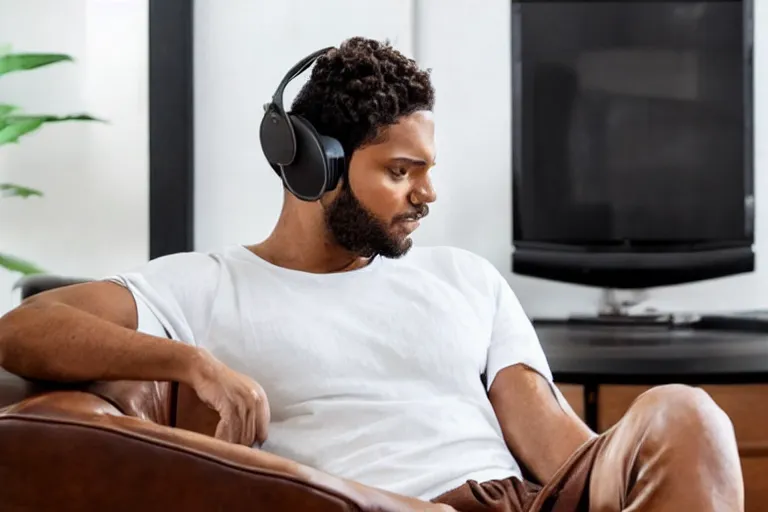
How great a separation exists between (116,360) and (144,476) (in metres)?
0.30

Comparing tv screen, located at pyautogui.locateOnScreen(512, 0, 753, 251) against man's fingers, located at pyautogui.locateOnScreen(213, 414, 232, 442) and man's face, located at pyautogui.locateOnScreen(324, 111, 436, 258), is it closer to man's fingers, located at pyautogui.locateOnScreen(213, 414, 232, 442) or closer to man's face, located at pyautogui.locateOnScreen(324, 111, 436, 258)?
man's face, located at pyautogui.locateOnScreen(324, 111, 436, 258)

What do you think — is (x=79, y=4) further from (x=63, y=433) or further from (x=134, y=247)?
(x=63, y=433)

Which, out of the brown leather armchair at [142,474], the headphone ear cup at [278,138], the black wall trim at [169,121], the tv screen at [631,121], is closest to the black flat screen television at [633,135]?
the tv screen at [631,121]

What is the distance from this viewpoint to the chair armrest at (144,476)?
83 centimetres

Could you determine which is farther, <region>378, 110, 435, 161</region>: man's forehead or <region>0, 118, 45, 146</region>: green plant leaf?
<region>0, 118, 45, 146</region>: green plant leaf

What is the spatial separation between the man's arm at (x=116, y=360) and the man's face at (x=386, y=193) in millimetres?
331

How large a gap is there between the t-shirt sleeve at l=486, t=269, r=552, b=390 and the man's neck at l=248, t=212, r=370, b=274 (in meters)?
0.21

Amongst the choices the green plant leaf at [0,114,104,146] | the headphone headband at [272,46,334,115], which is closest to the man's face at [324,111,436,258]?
the headphone headband at [272,46,334,115]

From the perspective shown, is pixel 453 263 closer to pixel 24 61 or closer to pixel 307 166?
pixel 307 166

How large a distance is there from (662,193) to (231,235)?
1044mm

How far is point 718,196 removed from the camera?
2.23m

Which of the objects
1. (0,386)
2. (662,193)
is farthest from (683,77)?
(0,386)

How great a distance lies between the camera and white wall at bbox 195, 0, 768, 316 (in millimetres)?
2424

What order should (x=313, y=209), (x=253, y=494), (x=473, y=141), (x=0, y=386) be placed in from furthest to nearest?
(x=473, y=141)
(x=313, y=209)
(x=0, y=386)
(x=253, y=494)
